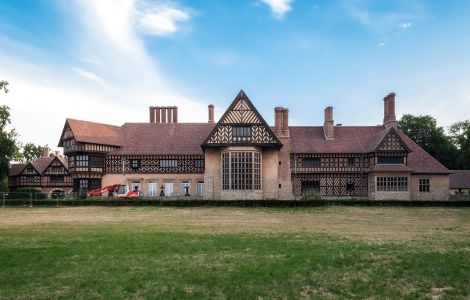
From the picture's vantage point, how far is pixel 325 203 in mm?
31047

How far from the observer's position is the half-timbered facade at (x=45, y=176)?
56406 millimetres

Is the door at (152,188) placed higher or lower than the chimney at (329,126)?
lower

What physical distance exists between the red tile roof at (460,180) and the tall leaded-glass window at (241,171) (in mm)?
34286

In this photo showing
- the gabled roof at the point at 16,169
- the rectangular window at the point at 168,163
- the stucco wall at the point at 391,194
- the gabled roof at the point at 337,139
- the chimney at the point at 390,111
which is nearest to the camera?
the stucco wall at the point at 391,194

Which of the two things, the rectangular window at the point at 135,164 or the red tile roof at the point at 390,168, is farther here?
the rectangular window at the point at 135,164

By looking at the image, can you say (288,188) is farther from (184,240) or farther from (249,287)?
(249,287)

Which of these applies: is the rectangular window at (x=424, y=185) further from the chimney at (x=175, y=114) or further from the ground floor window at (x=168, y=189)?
the chimney at (x=175, y=114)

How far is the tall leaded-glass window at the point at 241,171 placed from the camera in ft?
121

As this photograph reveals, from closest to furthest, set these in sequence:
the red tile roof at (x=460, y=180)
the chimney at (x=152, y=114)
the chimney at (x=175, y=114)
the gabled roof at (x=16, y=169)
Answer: the chimney at (x=175, y=114) → the chimney at (x=152, y=114) → the red tile roof at (x=460, y=180) → the gabled roof at (x=16, y=169)

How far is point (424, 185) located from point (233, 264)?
35466 millimetres

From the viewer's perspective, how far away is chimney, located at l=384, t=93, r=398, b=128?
42.7 meters

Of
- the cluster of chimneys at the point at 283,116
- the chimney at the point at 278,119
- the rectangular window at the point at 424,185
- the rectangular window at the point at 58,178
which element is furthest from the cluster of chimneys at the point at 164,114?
the rectangular window at the point at 424,185

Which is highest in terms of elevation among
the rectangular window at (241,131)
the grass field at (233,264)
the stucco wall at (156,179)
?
the rectangular window at (241,131)

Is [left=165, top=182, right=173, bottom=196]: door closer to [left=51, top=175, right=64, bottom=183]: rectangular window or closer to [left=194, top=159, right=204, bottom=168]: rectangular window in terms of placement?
[left=194, top=159, right=204, bottom=168]: rectangular window
